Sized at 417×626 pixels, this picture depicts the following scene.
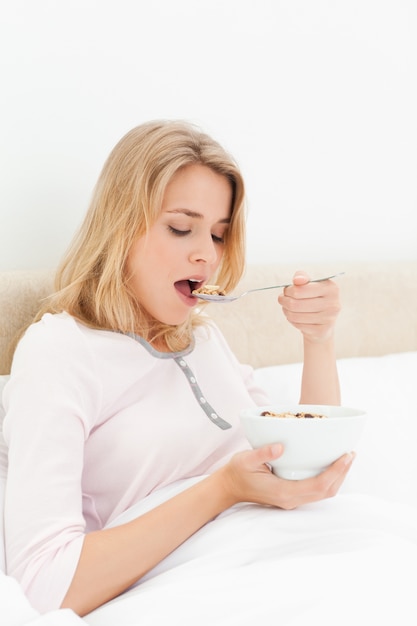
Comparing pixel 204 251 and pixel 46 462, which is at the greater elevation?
pixel 204 251

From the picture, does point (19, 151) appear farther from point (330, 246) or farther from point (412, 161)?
point (412, 161)

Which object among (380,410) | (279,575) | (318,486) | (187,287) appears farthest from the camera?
(380,410)

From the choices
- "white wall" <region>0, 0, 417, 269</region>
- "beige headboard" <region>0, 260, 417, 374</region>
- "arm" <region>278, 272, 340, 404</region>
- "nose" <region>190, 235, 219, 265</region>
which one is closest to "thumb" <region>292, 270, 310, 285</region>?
"arm" <region>278, 272, 340, 404</region>

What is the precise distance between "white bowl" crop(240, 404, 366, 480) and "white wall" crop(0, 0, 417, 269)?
0.66m

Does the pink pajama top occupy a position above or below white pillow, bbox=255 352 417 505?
above

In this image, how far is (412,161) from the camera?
6.66 ft

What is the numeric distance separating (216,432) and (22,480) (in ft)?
1.07

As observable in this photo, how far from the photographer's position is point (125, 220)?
1183 millimetres

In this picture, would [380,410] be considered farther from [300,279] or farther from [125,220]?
[125,220]

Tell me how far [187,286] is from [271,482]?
1.21ft

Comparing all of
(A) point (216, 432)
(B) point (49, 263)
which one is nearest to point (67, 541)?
(A) point (216, 432)

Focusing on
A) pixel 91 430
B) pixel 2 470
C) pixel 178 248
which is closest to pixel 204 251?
pixel 178 248

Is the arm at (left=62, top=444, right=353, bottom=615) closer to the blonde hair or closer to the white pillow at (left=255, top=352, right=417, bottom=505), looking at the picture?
the blonde hair

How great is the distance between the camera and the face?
1190 millimetres
